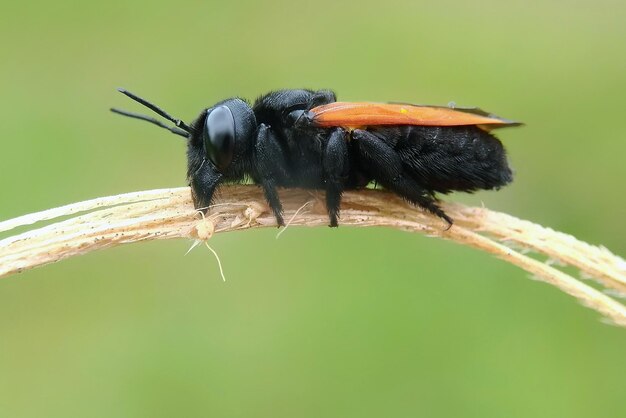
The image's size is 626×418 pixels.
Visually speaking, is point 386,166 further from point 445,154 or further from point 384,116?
point 445,154

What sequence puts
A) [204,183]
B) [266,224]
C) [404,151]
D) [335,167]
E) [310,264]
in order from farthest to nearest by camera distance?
[310,264] < [404,151] < [335,167] < [204,183] < [266,224]

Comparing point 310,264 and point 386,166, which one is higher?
point 386,166

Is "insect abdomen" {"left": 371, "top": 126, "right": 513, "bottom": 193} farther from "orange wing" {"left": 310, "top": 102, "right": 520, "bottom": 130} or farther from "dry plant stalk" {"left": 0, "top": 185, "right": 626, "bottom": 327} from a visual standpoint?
"dry plant stalk" {"left": 0, "top": 185, "right": 626, "bottom": 327}

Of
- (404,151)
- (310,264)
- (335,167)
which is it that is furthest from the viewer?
(310,264)

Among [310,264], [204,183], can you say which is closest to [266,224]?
[204,183]

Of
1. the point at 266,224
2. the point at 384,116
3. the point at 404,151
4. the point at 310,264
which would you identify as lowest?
the point at 310,264

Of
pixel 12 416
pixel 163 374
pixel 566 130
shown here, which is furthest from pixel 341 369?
pixel 566 130

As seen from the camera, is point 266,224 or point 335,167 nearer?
point 266,224
